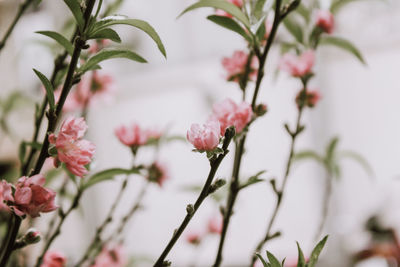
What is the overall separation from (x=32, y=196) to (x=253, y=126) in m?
1.99

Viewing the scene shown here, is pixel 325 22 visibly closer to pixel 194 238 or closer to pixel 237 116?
pixel 237 116

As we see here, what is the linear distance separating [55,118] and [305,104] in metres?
0.37

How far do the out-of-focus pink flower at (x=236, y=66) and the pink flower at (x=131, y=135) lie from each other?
0.15 m

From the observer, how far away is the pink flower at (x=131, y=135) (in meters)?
0.61

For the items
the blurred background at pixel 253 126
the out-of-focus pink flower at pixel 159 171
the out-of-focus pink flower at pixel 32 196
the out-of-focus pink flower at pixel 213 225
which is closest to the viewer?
the out-of-focus pink flower at pixel 32 196

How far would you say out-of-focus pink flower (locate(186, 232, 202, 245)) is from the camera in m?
0.90

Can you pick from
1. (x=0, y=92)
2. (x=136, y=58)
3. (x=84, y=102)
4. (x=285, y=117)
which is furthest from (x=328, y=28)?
(x=0, y=92)

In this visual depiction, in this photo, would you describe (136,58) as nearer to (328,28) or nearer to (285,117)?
(328,28)

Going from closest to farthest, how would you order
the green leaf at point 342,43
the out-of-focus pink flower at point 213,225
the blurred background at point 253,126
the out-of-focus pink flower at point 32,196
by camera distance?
the out-of-focus pink flower at point 32,196
the green leaf at point 342,43
the out-of-focus pink flower at point 213,225
the blurred background at point 253,126

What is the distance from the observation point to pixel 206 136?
0.36 meters

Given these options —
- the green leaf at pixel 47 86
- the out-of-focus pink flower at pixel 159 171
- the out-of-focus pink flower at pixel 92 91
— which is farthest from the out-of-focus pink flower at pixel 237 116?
the out-of-focus pink flower at pixel 92 91

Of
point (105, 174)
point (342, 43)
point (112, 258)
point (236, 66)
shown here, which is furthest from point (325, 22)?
point (112, 258)

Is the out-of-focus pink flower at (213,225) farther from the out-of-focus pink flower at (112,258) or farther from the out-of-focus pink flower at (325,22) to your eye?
the out-of-focus pink flower at (325,22)

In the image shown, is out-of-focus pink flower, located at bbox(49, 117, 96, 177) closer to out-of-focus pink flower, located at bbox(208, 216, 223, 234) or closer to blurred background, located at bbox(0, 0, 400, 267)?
out-of-focus pink flower, located at bbox(208, 216, 223, 234)
